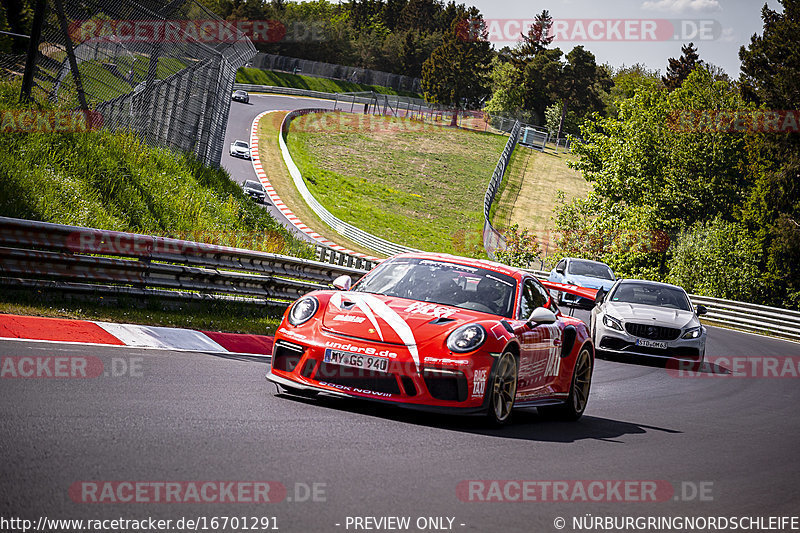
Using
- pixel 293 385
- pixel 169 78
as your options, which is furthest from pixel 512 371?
pixel 169 78

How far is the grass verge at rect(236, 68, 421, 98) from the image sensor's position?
89438 mm

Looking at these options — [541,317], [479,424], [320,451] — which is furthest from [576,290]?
[320,451]

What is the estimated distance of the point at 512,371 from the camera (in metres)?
7.77

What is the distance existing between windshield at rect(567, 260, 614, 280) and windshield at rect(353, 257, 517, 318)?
1872cm

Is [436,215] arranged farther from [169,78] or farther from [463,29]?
[463,29]

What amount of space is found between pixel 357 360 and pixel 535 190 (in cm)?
6395

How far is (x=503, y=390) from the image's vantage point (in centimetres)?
762

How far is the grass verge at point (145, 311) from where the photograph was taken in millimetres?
9961

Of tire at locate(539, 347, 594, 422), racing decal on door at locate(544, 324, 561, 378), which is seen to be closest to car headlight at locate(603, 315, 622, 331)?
tire at locate(539, 347, 594, 422)

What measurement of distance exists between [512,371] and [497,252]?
35.7 m
